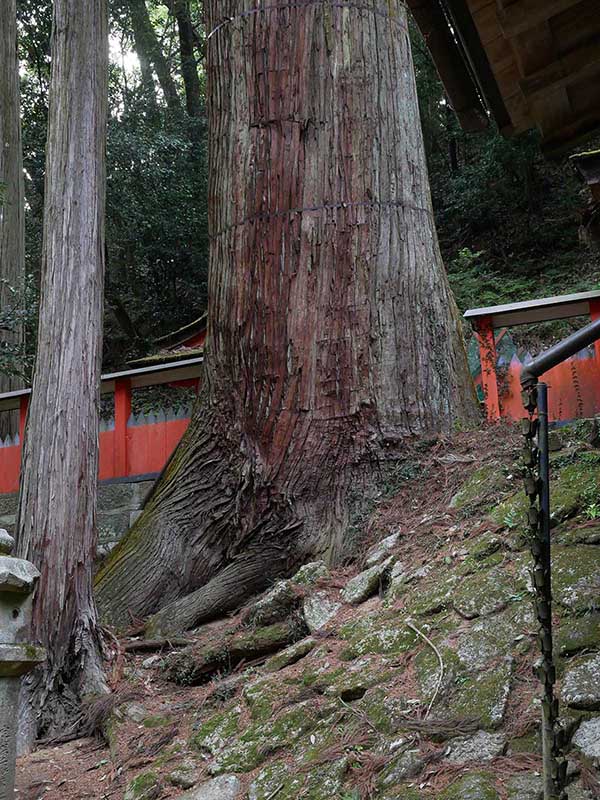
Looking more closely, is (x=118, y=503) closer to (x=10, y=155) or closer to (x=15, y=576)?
(x=15, y=576)

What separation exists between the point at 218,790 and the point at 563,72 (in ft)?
12.9

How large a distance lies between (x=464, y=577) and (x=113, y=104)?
15.1 metres

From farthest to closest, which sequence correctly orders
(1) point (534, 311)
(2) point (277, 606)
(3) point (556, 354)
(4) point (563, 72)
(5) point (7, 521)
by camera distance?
(5) point (7, 521) → (1) point (534, 311) → (2) point (277, 606) → (4) point (563, 72) → (3) point (556, 354)

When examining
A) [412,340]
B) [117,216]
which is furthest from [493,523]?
[117,216]

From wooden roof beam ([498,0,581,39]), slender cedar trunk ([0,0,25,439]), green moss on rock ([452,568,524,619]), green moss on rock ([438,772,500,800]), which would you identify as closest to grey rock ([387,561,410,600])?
green moss on rock ([452,568,524,619])

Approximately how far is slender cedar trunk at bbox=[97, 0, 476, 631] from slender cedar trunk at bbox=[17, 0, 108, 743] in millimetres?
711

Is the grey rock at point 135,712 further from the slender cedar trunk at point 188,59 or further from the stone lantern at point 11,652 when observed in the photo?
the slender cedar trunk at point 188,59

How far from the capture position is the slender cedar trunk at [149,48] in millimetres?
20234

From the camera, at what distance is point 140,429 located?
30.3ft

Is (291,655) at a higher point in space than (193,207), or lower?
lower

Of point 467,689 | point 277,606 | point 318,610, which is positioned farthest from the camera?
point 277,606

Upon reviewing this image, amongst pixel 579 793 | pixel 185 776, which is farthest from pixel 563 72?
pixel 185 776

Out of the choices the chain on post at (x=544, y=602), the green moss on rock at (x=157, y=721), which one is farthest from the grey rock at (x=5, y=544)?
the chain on post at (x=544, y=602)

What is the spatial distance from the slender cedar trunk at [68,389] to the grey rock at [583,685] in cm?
324
